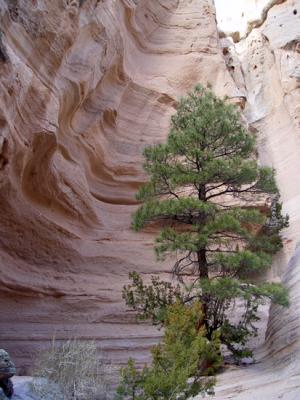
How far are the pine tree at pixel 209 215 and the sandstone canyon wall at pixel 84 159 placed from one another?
1065mm

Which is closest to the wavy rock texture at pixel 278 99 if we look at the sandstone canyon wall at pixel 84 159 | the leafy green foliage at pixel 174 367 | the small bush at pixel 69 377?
the sandstone canyon wall at pixel 84 159

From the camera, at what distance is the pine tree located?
10.2 m

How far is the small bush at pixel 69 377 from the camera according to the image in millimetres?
7844

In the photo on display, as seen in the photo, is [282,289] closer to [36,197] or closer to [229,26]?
[36,197]

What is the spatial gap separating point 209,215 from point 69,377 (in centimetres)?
432

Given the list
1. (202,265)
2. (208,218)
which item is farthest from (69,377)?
(208,218)

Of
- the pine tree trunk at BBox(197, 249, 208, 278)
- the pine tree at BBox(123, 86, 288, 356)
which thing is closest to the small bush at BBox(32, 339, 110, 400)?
the pine tree at BBox(123, 86, 288, 356)

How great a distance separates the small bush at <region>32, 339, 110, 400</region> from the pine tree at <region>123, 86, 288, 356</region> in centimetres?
195

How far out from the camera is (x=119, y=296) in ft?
48.0

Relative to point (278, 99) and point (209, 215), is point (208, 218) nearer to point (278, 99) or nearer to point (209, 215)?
point (209, 215)

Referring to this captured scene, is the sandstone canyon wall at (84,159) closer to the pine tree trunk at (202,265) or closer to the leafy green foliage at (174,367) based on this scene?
the pine tree trunk at (202,265)

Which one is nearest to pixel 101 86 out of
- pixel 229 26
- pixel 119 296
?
pixel 119 296

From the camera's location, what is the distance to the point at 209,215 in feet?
35.9

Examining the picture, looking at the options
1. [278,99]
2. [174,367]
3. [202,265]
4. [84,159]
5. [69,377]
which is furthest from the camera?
[278,99]
